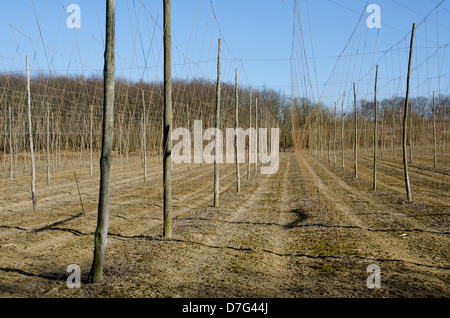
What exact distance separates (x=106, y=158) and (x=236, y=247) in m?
3.51

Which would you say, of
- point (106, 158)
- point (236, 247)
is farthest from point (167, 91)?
point (236, 247)

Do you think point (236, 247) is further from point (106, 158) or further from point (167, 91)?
point (106, 158)

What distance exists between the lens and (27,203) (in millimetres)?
13508

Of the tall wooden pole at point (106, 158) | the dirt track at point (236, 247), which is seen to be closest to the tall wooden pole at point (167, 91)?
the dirt track at point (236, 247)

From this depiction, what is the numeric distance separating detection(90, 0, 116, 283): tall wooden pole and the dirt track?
1.18ft

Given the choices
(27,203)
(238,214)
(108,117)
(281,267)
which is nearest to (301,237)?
(281,267)

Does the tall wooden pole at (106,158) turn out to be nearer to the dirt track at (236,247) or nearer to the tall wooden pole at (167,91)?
the dirt track at (236,247)

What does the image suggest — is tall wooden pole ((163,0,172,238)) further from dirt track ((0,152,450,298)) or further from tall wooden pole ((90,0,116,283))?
tall wooden pole ((90,0,116,283))

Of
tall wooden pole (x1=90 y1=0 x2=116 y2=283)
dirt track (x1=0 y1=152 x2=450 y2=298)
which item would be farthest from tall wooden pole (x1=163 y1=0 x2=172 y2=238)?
tall wooden pole (x1=90 y1=0 x2=116 y2=283)

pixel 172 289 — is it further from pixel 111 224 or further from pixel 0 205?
A: pixel 0 205

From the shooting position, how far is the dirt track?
520cm

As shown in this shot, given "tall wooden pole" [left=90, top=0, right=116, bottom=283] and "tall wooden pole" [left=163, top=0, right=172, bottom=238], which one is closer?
"tall wooden pole" [left=90, top=0, right=116, bottom=283]
